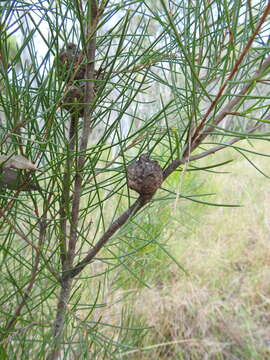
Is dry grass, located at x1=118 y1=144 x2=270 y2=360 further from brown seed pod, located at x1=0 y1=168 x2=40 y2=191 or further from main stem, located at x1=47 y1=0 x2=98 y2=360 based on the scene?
brown seed pod, located at x1=0 y1=168 x2=40 y2=191

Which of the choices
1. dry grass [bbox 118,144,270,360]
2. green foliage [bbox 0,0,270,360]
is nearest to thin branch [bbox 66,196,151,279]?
green foliage [bbox 0,0,270,360]

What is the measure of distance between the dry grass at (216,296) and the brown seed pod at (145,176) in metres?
0.83

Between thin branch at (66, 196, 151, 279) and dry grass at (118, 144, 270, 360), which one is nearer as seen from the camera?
thin branch at (66, 196, 151, 279)

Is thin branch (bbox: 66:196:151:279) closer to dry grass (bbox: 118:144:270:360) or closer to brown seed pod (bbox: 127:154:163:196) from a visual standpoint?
brown seed pod (bbox: 127:154:163:196)

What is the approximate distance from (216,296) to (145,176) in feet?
4.16

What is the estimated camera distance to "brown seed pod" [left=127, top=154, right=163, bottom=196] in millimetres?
239

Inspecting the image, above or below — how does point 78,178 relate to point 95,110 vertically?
below

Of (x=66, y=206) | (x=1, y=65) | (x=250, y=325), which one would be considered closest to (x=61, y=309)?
(x=66, y=206)

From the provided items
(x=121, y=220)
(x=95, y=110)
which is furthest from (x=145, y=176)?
Result: (x=95, y=110)

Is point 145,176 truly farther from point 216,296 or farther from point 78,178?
point 216,296

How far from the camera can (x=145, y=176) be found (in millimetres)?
239

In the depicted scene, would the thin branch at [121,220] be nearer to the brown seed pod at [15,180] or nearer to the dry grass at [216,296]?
the brown seed pod at [15,180]

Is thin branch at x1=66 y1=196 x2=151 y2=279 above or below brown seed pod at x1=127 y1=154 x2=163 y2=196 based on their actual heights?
below

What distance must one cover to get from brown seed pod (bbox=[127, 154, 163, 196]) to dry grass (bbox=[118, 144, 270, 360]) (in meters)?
0.83
